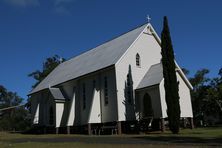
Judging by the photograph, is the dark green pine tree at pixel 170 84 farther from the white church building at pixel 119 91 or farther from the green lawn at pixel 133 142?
the white church building at pixel 119 91

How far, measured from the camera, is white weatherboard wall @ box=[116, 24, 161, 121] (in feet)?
115

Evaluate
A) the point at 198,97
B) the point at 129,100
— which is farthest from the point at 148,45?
the point at 198,97

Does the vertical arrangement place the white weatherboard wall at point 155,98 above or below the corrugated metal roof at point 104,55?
below

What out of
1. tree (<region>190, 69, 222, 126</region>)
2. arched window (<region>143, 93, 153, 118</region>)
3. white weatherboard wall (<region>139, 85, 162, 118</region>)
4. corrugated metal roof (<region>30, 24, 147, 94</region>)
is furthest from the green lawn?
tree (<region>190, 69, 222, 126</region>)

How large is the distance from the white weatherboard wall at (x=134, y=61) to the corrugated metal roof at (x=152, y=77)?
542 mm

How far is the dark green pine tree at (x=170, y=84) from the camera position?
1127 inches

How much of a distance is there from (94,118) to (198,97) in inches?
1572

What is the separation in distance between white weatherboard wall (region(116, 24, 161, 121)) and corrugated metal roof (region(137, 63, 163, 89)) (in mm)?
542

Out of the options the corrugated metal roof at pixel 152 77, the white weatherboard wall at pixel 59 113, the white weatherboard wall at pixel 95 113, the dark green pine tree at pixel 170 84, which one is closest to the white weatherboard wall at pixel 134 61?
the corrugated metal roof at pixel 152 77

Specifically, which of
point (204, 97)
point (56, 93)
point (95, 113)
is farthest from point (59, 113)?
point (204, 97)

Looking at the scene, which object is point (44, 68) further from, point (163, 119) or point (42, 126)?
point (163, 119)

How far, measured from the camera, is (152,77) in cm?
3578

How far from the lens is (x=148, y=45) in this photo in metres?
39.4

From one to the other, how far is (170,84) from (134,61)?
8.70 meters
